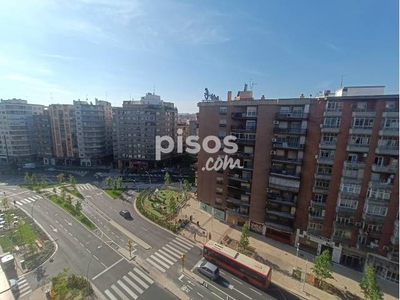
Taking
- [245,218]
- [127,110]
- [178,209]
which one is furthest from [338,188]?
[127,110]

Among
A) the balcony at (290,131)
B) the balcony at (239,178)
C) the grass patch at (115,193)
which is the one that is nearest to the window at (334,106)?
the balcony at (290,131)

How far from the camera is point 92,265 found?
103 feet

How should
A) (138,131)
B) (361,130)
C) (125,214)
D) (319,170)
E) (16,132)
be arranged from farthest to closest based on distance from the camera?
1. (16,132)
2. (138,131)
3. (125,214)
4. (319,170)
5. (361,130)

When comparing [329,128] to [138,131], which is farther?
[138,131]

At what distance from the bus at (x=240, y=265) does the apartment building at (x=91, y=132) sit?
8237 centimetres

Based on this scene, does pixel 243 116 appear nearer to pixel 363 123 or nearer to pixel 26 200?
pixel 363 123

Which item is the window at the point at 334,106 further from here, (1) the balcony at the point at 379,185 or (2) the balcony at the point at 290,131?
(1) the balcony at the point at 379,185

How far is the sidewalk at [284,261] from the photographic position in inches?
1102

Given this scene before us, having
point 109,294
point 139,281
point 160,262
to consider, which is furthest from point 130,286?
point 160,262

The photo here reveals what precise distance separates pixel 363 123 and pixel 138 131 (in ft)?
266

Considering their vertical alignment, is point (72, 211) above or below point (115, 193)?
above

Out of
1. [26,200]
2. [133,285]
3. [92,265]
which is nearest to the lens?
[133,285]

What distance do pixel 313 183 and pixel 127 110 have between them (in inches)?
3162

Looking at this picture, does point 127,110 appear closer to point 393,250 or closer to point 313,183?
point 313,183
